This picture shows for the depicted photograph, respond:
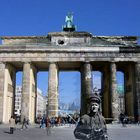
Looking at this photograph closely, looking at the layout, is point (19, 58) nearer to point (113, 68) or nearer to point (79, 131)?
point (113, 68)

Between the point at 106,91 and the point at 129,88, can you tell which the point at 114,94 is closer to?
the point at 129,88

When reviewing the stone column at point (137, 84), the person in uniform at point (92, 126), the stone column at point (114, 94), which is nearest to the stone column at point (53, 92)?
the stone column at point (114, 94)

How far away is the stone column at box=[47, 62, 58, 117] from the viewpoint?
4919cm

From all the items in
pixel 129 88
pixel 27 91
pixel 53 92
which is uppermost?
pixel 129 88

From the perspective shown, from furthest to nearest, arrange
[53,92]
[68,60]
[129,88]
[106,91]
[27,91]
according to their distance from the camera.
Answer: [106,91] → [129,88] → [68,60] → [53,92] → [27,91]

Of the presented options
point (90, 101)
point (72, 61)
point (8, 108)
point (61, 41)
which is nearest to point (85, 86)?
point (72, 61)

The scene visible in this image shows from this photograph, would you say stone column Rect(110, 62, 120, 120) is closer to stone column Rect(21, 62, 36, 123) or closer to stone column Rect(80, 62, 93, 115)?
stone column Rect(80, 62, 93, 115)

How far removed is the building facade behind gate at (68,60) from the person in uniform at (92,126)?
138ft

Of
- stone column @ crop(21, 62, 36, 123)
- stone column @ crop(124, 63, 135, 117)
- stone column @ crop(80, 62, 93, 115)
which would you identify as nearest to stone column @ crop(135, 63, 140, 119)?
stone column @ crop(124, 63, 135, 117)

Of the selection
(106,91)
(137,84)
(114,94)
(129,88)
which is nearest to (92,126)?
(114,94)

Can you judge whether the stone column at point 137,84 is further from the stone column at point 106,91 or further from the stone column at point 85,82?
the stone column at point 85,82

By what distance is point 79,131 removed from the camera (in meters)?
6.48

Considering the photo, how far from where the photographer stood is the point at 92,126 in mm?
Answer: 6617

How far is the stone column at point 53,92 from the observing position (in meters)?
49.2
